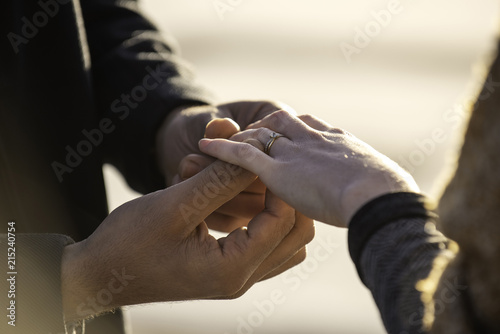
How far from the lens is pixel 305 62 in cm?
448

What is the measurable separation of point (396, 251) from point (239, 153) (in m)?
0.54

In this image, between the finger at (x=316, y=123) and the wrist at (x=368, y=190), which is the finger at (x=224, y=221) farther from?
the wrist at (x=368, y=190)

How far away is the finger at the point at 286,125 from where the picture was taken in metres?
1.38

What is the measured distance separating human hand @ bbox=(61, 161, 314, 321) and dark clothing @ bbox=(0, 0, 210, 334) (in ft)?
0.83

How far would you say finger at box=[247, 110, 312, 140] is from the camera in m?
1.38

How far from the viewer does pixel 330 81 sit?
13.9 ft

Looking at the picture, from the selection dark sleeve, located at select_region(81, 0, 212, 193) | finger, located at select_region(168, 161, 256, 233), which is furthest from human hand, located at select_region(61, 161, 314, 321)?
dark sleeve, located at select_region(81, 0, 212, 193)

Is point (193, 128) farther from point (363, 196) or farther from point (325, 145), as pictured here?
point (363, 196)

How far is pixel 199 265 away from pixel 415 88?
3.11m

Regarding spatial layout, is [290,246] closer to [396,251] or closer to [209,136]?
[209,136]

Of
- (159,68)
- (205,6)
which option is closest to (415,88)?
(205,6)

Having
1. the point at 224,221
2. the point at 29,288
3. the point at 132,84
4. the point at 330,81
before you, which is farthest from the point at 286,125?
the point at 330,81

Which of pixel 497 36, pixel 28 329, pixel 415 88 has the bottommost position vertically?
pixel 415 88

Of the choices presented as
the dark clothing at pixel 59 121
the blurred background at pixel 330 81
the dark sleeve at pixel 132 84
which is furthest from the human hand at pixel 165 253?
the blurred background at pixel 330 81
